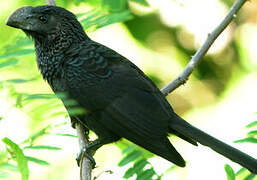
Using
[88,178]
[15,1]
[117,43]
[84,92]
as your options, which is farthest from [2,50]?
[117,43]

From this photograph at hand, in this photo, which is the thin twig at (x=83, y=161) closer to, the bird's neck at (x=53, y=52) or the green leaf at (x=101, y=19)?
the bird's neck at (x=53, y=52)

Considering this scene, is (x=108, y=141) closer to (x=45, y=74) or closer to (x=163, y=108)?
(x=163, y=108)

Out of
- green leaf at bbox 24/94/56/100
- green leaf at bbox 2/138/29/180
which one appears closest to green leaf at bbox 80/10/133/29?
green leaf at bbox 24/94/56/100

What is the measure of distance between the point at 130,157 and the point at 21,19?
1277mm

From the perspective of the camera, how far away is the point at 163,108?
320 centimetres

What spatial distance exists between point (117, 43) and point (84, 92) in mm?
2317

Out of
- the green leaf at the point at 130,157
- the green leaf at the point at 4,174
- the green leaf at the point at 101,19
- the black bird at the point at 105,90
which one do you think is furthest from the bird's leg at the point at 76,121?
the green leaf at the point at 4,174

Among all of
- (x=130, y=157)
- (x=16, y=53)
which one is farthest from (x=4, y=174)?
(x=130, y=157)

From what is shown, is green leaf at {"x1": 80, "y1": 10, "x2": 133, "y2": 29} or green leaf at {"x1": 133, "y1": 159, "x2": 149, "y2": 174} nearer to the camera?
green leaf at {"x1": 133, "y1": 159, "x2": 149, "y2": 174}

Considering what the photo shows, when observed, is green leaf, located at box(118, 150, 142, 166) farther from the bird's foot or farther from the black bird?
the bird's foot

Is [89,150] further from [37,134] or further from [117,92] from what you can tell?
[37,134]

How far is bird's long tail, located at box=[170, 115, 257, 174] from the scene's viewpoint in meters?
2.44

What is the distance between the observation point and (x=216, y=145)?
9.33 ft

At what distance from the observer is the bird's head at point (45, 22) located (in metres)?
3.09
